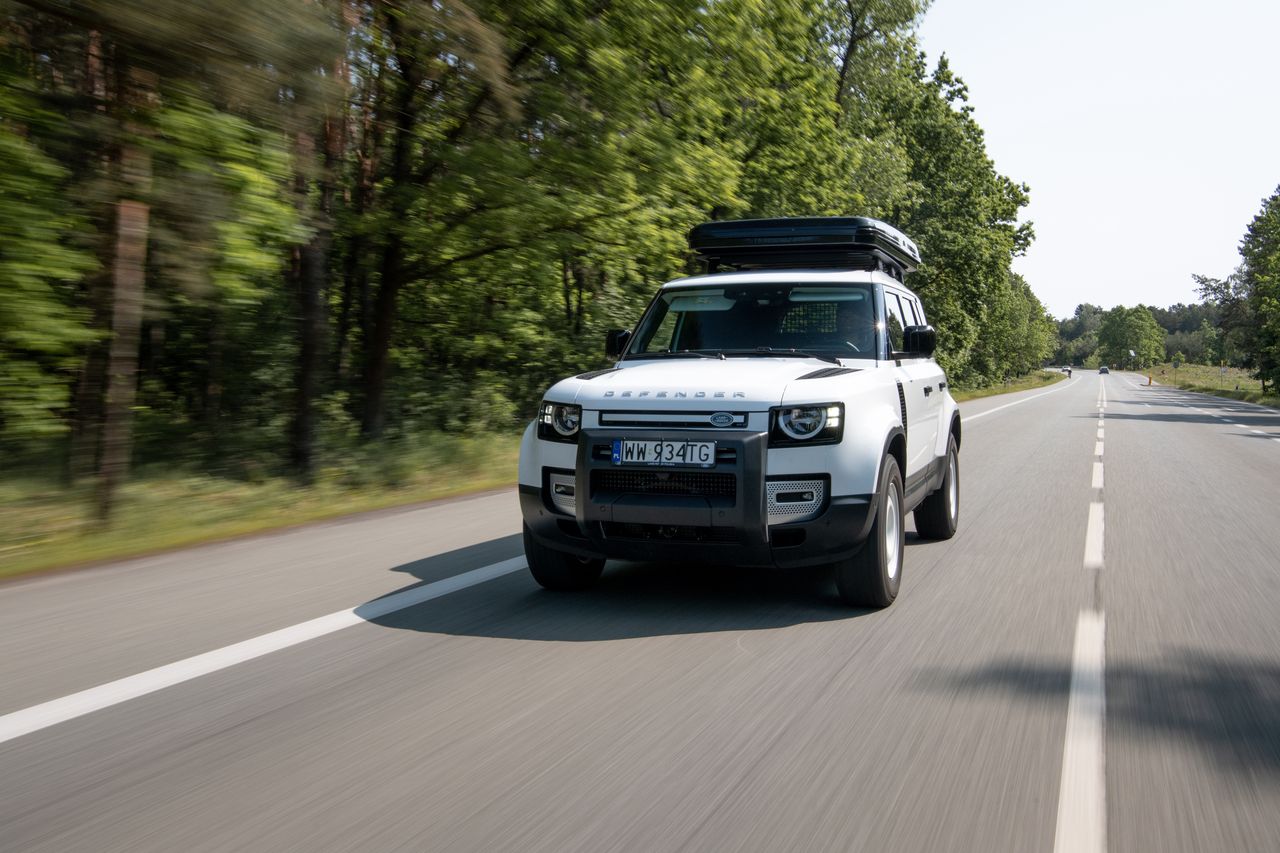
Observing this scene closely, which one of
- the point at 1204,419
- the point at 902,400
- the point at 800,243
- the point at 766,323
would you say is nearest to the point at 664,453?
the point at 766,323

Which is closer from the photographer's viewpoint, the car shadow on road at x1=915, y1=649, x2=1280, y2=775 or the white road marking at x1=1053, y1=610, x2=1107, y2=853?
the white road marking at x1=1053, y1=610, x2=1107, y2=853

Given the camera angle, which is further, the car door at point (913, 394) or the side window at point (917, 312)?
the side window at point (917, 312)

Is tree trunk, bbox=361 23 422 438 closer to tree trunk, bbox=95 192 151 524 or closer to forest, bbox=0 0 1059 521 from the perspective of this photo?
forest, bbox=0 0 1059 521

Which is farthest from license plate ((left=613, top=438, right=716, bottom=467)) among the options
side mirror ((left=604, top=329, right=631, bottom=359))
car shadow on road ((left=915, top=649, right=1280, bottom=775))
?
side mirror ((left=604, top=329, right=631, bottom=359))

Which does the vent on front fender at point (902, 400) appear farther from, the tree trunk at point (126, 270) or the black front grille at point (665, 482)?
the tree trunk at point (126, 270)

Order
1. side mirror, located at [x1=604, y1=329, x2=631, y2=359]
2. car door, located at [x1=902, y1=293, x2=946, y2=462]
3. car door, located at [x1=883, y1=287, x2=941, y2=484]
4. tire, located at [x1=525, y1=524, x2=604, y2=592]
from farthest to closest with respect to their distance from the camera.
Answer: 1. car door, located at [x1=902, y1=293, x2=946, y2=462]
2. side mirror, located at [x1=604, y1=329, x2=631, y2=359]
3. car door, located at [x1=883, y1=287, x2=941, y2=484]
4. tire, located at [x1=525, y1=524, x2=604, y2=592]

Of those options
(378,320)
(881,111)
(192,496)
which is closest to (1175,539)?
(192,496)

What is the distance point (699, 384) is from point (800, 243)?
271 cm

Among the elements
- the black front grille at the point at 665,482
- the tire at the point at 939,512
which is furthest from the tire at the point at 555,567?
the tire at the point at 939,512

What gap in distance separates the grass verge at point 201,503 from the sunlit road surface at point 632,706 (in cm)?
99

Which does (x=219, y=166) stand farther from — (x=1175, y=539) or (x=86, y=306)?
(x=1175, y=539)

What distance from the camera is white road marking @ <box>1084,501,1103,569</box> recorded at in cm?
732

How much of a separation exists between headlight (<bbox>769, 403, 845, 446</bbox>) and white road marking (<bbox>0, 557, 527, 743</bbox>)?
2196 mm

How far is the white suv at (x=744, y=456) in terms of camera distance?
520 centimetres
